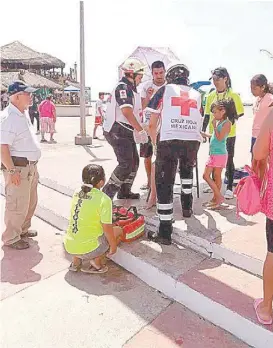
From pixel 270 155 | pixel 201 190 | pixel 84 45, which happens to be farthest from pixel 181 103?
pixel 84 45

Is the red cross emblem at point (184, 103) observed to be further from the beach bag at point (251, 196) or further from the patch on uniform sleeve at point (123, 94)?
the beach bag at point (251, 196)

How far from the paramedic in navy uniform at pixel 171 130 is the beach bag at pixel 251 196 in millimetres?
1111

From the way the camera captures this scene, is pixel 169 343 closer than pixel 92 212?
Yes

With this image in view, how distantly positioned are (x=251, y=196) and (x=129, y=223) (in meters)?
1.52

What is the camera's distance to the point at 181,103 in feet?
11.4

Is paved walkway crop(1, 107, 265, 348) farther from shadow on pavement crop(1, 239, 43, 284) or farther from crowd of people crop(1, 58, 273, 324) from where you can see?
crowd of people crop(1, 58, 273, 324)

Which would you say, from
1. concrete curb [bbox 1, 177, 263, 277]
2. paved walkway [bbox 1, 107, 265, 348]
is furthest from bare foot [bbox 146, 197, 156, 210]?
concrete curb [bbox 1, 177, 263, 277]

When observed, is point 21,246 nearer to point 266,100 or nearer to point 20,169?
point 20,169

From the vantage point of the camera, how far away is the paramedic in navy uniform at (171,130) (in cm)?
347

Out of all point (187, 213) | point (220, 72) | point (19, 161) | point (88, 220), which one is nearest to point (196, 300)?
point (88, 220)

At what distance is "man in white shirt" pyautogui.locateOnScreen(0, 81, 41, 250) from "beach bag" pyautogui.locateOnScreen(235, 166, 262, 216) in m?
2.15

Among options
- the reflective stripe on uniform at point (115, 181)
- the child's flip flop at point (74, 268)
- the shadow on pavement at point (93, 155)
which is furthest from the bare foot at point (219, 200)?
the shadow on pavement at point (93, 155)

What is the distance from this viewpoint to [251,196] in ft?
8.00

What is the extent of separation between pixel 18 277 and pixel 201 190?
274cm
